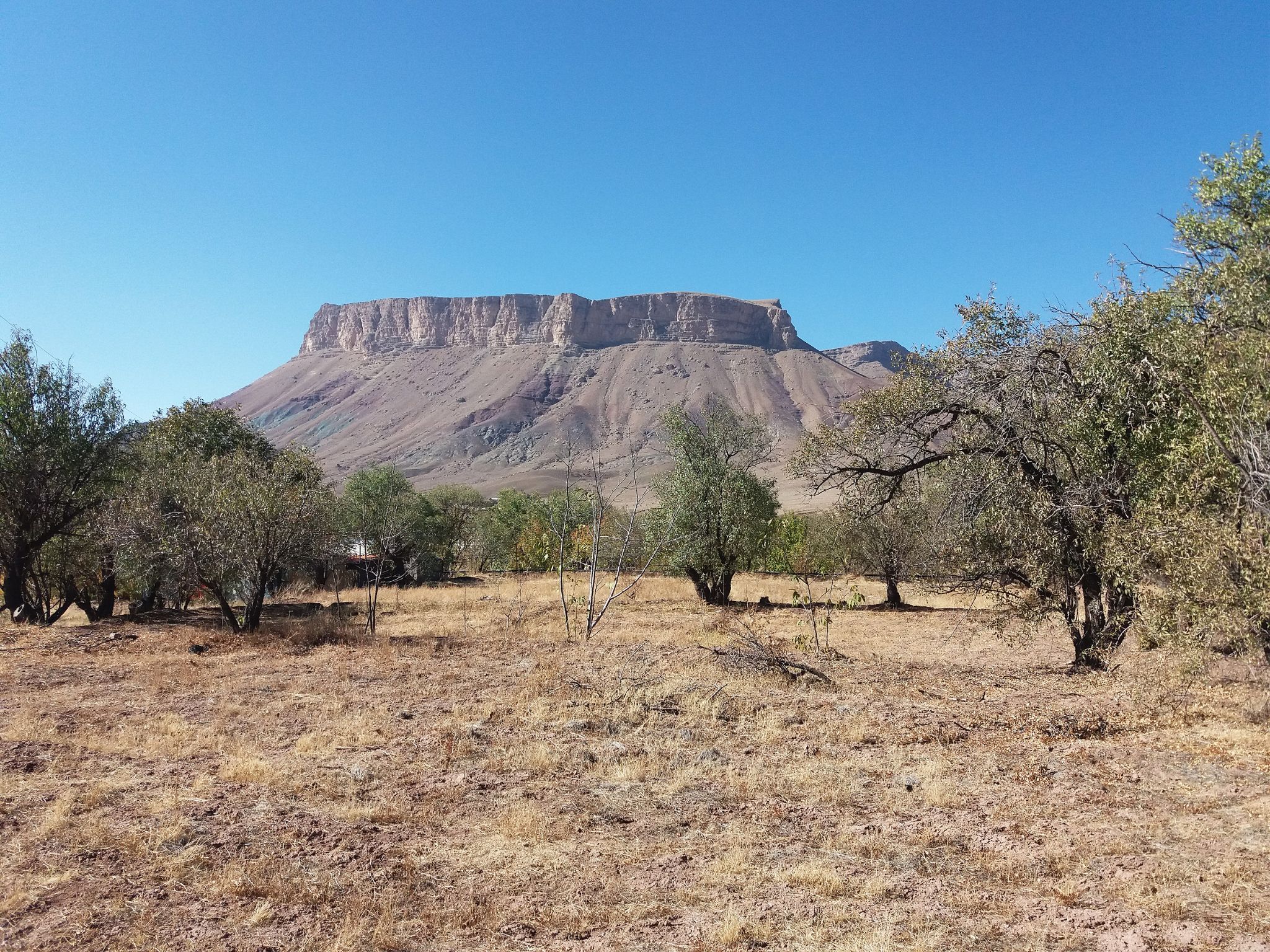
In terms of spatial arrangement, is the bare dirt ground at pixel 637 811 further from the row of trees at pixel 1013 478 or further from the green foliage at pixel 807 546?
the green foliage at pixel 807 546

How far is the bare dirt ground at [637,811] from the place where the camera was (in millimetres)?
5141

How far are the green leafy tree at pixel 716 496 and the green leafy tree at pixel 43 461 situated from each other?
1860 cm

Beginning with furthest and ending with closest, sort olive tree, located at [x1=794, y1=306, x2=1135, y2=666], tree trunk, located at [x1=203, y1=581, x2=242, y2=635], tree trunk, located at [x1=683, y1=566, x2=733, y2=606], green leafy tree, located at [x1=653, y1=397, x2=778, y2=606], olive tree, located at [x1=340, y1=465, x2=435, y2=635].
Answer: olive tree, located at [x1=340, y1=465, x2=435, y2=635], tree trunk, located at [x1=683, y1=566, x2=733, y2=606], green leafy tree, located at [x1=653, y1=397, x2=778, y2=606], tree trunk, located at [x1=203, y1=581, x2=242, y2=635], olive tree, located at [x1=794, y1=306, x2=1135, y2=666]

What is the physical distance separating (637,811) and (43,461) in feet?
72.9

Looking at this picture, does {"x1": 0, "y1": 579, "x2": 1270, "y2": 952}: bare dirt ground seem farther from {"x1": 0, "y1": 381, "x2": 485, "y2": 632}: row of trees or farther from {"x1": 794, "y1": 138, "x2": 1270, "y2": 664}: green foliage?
{"x1": 0, "y1": 381, "x2": 485, "y2": 632}: row of trees

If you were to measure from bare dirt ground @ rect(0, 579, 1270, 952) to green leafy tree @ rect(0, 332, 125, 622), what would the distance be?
10.2 m

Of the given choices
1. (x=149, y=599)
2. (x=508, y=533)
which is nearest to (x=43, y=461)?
(x=149, y=599)

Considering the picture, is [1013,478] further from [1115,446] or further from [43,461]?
[43,461]

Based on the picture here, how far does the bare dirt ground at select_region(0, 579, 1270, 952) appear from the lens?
202 inches

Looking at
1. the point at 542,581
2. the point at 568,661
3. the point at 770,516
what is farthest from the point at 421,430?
the point at 568,661

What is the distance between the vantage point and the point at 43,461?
70.2 feet

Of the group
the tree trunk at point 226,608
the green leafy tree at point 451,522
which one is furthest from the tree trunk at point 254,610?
the green leafy tree at point 451,522

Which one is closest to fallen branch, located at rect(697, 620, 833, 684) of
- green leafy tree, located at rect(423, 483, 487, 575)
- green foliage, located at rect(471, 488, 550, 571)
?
A: green leafy tree, located at rect(423, 483, 487, 575)

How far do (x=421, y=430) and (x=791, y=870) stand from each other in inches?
6822
